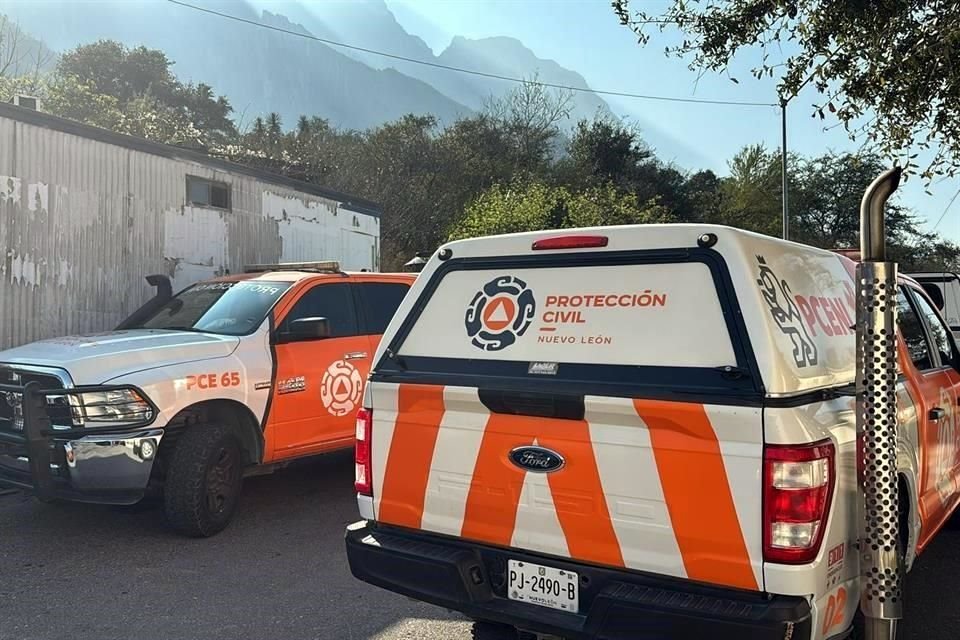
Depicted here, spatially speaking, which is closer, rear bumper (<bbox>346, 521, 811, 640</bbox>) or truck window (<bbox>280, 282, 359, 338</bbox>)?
rear bumper (<bbox>346, 521, 811, 640</bbox>)

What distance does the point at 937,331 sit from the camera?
4.65 meters

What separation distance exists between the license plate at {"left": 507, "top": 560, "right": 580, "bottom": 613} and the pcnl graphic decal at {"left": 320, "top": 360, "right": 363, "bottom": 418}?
372 cm

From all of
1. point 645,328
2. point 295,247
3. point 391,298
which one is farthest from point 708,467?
point 295,247

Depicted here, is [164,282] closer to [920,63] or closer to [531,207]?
[920,63]

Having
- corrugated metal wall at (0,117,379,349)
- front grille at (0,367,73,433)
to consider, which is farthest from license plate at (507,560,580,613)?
corrugated metal wall at (0,117,379,349)

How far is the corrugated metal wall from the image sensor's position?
26.5 feet

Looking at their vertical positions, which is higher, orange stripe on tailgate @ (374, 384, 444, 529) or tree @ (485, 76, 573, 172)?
tree @ (485, 76, 573, 172)

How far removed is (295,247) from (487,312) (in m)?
9.09

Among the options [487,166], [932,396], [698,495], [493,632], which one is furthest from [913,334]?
[487,166]

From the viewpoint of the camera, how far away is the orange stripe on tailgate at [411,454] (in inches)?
127

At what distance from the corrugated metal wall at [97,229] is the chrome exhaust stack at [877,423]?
832 centimetres

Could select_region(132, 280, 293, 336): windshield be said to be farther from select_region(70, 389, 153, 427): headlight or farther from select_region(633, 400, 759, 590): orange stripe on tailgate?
select_region(633, 400, 759, 590): orange stripe on tailgate

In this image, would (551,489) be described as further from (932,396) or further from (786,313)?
(932,396)

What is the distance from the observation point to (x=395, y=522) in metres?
3.34
